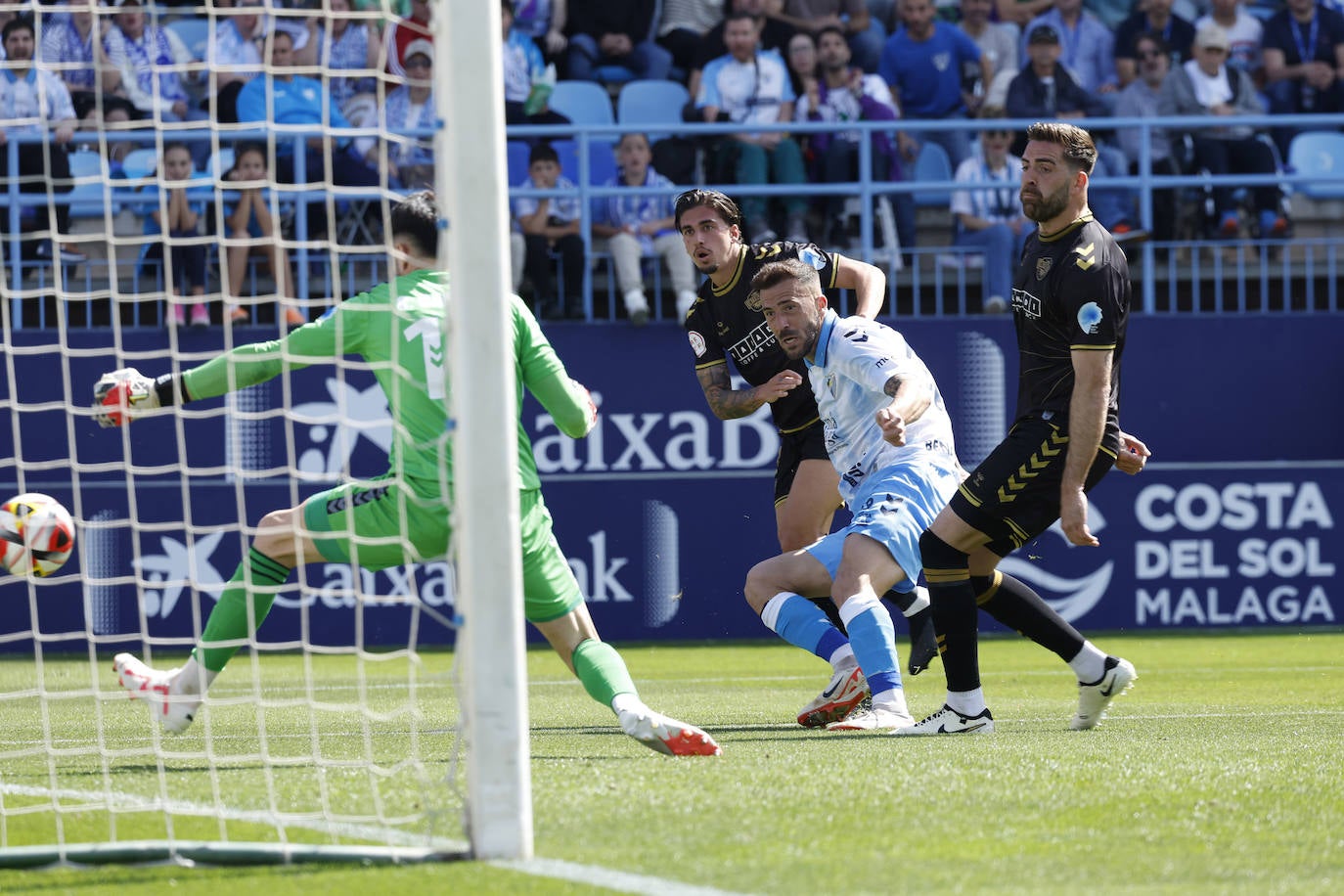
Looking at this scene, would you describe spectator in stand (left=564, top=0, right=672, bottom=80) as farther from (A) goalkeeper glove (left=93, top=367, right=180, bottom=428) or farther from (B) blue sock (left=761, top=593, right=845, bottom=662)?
(A) goalkeeper glove (left=93, top=367, right=180, bottom=428)

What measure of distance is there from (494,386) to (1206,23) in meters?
13.6

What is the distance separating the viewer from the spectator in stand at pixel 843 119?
14.4 metres

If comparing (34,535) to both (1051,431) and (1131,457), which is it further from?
(1131,457)

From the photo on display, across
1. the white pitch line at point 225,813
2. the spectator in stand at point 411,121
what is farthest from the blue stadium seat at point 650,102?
the white pitch line at point 225,813

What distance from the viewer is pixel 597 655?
563 centimetres

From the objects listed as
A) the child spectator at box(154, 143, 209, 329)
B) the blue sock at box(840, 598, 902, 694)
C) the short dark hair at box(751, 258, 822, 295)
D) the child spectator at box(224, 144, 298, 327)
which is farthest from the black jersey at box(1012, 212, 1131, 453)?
the child spectator at box(154, 143, 209, 329)

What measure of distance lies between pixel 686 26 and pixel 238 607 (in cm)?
1087

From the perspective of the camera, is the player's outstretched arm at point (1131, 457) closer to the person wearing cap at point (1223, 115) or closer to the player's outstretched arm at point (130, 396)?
the player's outstretched arm at point (130, 396)

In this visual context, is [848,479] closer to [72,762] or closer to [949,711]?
[949,711]

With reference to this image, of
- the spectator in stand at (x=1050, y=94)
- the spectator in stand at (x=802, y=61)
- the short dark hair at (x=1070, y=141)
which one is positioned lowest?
the short dark hair at (x=1070, y=141)

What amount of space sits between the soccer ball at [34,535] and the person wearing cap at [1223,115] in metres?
10.2

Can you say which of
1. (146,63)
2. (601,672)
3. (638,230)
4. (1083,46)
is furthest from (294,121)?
(601,672)

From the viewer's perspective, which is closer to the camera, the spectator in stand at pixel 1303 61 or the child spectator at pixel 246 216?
the child spectator at pixel 246 216

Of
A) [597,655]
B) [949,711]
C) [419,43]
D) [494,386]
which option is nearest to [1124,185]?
[419,43]
